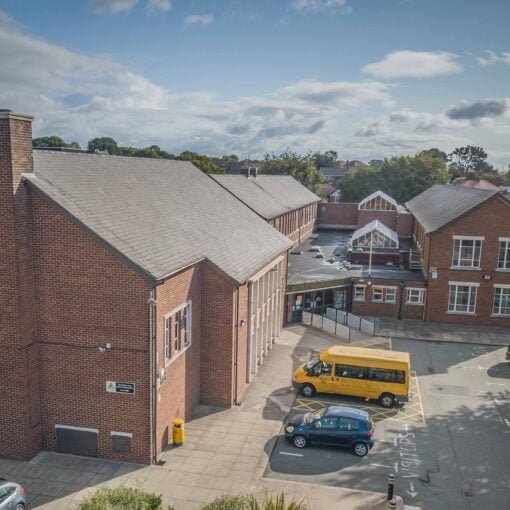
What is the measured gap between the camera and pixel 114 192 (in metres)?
19.5

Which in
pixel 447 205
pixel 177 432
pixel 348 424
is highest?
pixel 447 205

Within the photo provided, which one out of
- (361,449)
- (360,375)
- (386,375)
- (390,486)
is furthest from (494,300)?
(390,486)

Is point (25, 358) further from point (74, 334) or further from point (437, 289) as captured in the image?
point (437, 289)

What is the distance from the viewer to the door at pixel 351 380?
72.7ft

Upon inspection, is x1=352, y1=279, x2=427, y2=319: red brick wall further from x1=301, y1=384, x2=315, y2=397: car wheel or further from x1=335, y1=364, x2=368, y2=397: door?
x1=301, y1=384, x2=315, y2=397: car wheel

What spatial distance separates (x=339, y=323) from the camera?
33.7 meters

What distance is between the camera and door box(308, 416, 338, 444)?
1800cm

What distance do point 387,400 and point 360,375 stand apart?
1.52 m

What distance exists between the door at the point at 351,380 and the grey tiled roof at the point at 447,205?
51.4 ft

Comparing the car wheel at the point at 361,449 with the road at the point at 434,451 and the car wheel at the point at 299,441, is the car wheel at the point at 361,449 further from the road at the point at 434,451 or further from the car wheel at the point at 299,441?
the car wheel at the point at 299,441

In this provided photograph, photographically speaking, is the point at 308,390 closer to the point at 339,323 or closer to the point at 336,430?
the point at 336,430

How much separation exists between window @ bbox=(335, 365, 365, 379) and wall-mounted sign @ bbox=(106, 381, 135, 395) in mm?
9776

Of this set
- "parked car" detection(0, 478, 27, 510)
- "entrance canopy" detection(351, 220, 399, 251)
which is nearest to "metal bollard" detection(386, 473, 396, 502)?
"parked car" detection(0, 478, 27, 510)

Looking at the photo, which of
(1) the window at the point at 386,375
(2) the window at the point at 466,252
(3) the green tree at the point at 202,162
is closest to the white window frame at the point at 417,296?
(2) the window at the point at 466,252
